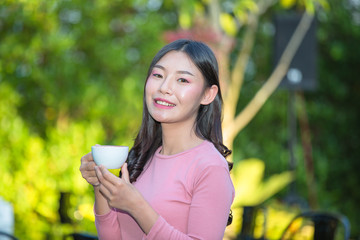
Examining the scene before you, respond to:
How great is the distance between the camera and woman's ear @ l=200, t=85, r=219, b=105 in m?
1.35

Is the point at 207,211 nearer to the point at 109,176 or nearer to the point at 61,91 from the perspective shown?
the point at 109,176

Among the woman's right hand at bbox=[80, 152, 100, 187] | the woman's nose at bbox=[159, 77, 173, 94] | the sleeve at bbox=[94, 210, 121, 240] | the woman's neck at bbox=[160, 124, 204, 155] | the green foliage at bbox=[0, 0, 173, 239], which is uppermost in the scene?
the green foliage at bbox=[0, 0, 173, 239]

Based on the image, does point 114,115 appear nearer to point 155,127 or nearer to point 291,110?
point 291,110

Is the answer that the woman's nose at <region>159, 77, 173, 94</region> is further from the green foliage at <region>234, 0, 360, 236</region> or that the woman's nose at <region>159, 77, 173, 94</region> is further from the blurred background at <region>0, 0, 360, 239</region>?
the green foliage at <region>234, 0, 360, 236</region>

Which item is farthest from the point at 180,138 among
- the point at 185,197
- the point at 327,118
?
the point at 327,118

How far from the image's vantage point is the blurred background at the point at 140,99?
4.58 m

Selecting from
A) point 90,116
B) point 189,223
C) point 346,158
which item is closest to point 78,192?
point 90,116

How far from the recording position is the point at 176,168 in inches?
50.3

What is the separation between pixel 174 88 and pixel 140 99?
4.88 m

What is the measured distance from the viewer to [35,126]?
6.08 meters

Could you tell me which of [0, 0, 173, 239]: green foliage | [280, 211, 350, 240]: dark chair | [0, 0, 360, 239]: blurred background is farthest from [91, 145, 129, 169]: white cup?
[0, 0, 173, 239]: green foliage

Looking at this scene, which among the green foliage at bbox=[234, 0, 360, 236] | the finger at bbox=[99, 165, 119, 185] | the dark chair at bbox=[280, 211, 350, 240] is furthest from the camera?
the green foliage at bbox=[234, 0, 360, 236]

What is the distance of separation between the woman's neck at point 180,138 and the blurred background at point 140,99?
156 cm

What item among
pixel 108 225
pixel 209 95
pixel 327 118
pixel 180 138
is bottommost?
pixel 108 225
